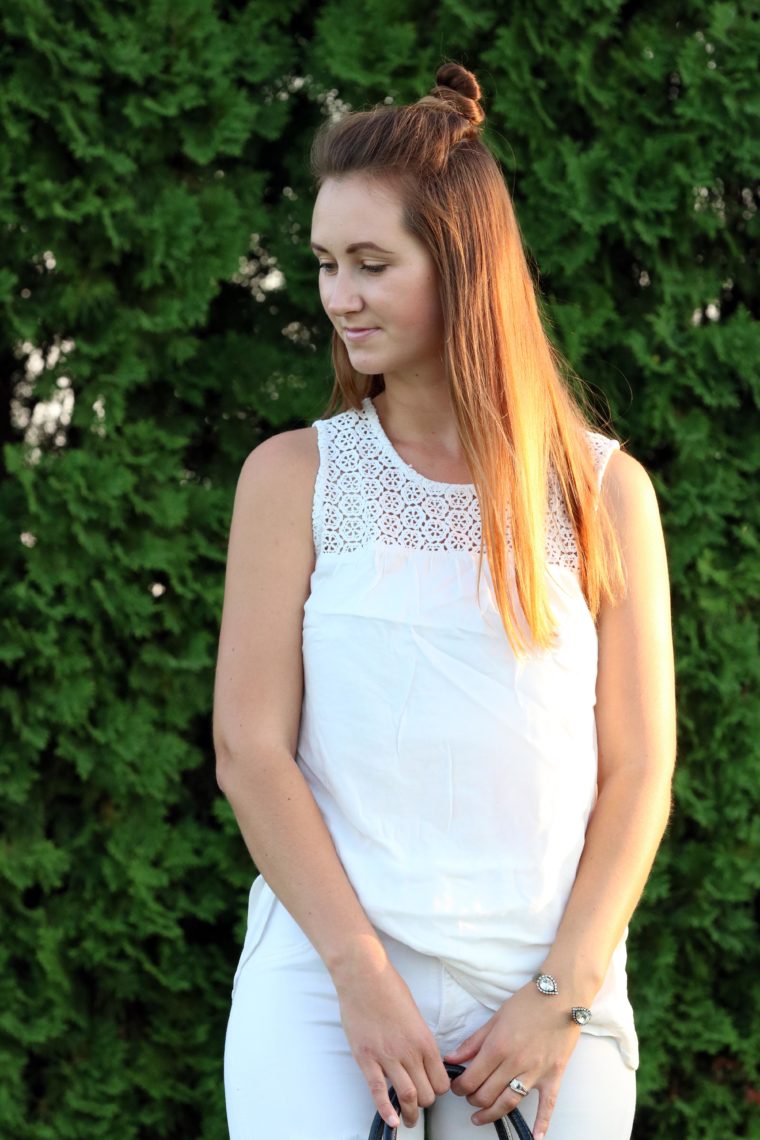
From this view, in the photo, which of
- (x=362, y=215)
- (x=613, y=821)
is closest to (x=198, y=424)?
(x=362, y=215)

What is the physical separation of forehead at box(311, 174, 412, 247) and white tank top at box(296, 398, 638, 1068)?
1.31 ft

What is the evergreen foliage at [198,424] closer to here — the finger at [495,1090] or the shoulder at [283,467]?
the shoulder at [283,467]

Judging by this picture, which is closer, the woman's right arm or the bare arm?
the woman's right arm

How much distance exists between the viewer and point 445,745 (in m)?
1.94

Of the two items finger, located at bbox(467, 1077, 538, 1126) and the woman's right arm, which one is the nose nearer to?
the woman's right arm

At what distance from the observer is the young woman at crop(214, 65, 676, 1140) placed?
1.89 m

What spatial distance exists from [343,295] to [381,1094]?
1161mm

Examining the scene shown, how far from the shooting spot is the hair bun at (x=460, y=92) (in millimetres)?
2184

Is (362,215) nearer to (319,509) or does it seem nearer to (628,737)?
(319,509)

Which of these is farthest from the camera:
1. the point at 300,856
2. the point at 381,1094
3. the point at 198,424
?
the point at 198,424

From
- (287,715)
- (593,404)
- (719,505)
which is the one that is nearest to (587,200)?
(593,404)

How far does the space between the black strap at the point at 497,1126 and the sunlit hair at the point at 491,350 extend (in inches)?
24.5

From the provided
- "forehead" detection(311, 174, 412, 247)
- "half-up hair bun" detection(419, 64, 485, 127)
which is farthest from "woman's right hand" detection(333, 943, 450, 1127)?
"half-up hair bun" detection(419, 64, 485, 127)

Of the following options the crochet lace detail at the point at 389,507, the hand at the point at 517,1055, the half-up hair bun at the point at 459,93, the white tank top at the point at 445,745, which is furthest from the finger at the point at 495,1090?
the half-up hair bun at the point at 459,93
